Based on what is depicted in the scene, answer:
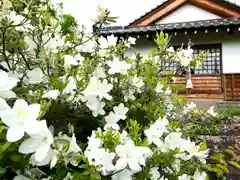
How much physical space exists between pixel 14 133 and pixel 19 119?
3 cm

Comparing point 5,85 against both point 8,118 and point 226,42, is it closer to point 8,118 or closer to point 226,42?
point 8,118

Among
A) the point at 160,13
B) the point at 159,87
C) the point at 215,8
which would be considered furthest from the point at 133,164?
the point at 160,13

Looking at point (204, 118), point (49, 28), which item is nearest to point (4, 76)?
point (49, 28)

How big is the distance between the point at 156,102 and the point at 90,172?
0.73 m

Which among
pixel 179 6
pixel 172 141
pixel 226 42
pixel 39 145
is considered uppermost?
pixel 179 6

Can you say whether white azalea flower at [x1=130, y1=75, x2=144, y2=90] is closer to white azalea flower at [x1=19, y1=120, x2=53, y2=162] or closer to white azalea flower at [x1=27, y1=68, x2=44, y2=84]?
white azalea flower at [x1=27, y1=68, x2=44, y2=84]

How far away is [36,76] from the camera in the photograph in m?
0.89

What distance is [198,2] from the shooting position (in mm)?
10969

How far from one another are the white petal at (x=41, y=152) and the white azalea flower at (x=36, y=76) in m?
0.34

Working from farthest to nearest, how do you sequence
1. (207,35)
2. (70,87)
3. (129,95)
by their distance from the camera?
(207,35)
(129,95)
(70,87)

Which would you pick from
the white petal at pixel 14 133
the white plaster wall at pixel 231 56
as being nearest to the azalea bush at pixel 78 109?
the white petal at pixel 14 133

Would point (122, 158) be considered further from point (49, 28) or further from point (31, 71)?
point (49, 28)

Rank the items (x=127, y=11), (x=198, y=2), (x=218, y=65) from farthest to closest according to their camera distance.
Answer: (x=127, y=11) < (x=198, y=2) < (x=218, y=65)

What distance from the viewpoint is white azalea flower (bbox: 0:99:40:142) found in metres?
0.54
